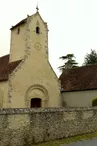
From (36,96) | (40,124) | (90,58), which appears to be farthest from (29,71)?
(90,58)

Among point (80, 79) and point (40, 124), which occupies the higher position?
point (80, 79)

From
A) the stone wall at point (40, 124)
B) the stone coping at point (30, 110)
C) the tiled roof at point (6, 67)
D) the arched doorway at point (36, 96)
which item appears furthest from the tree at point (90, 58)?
the stone coping at point (30, 110)

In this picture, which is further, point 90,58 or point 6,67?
point 90,58

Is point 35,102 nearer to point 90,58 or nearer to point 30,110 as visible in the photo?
point 30,110

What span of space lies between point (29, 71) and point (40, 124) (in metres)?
11.2

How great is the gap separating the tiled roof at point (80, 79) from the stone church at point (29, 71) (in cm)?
226

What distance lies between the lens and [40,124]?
41.9 ft

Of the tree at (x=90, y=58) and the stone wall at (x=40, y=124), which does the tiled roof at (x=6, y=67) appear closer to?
the stone wall at (x=40, y=124)

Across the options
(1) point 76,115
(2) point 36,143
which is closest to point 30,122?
(2) point 36,143

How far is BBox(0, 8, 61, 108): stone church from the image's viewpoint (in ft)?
72.2

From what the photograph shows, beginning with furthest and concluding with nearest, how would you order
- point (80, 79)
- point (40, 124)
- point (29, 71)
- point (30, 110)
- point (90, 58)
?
1. point (90, 58)
2. point (80, 79)
3. point (29, 71)
4. point (40, 124)
5. point (30, 110)

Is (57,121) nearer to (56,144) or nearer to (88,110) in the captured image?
(56,144)

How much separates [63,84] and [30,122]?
661 inches

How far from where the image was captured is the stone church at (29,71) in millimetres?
22000
